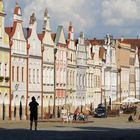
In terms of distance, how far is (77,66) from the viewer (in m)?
103

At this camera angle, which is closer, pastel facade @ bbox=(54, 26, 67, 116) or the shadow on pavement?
the shadow on pavement

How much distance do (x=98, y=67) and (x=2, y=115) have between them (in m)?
43.2

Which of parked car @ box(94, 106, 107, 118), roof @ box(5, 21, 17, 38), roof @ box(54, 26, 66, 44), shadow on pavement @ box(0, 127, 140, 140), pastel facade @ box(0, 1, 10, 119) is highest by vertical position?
roof @ box(54, 26, 66, 44)

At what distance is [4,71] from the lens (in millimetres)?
75375

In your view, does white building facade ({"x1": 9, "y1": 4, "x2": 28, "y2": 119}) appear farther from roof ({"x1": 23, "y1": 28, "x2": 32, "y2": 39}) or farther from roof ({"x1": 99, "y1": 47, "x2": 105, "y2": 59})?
roof ({"x1": 99, "y1": 47, "x2": 105, "y2": 59})

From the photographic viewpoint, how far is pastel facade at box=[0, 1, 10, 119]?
242 ft

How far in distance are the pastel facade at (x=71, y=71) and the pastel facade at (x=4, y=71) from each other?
22.5 m

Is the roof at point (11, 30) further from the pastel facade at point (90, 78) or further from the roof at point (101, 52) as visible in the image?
the roof at point (101, 52)

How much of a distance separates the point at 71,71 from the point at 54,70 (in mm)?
9445

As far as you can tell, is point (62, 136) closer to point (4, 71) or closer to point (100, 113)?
point (4, 71)

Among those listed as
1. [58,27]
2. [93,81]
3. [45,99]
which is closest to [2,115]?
[45,99]

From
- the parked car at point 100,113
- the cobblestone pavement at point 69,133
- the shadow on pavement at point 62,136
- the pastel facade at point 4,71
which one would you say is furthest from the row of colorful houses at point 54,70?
the shadow on pavement at point 62,136

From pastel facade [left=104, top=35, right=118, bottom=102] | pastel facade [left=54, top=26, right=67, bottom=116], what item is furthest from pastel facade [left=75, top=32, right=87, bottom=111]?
pastel facade [left=104, top=35, right=118, bottom=102]

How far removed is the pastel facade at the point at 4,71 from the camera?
242ft
